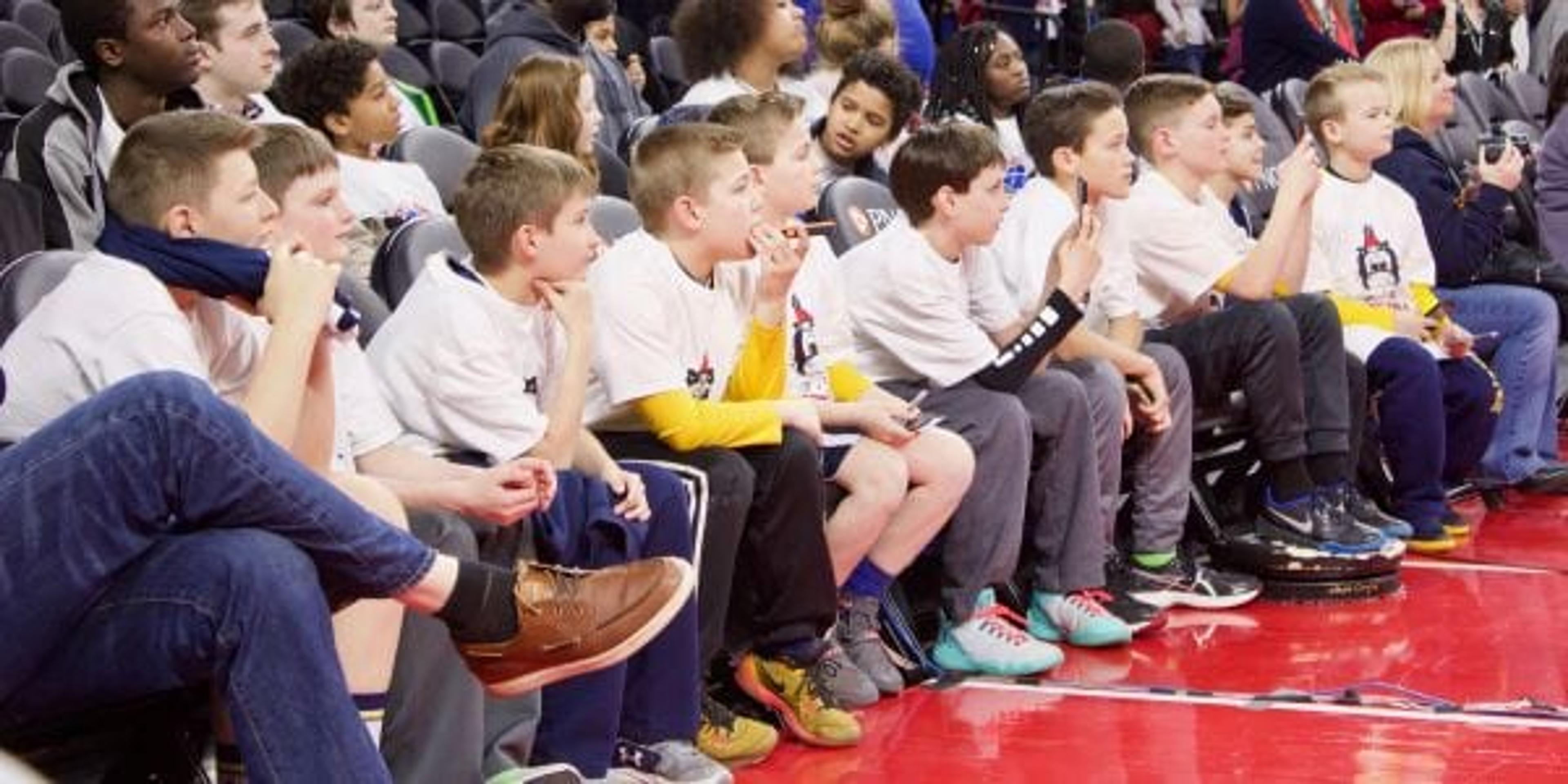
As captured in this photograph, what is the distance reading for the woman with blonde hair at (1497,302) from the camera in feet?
24.5

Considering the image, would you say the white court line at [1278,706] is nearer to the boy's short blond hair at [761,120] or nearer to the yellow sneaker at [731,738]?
the yellow sneaker at [731,738]

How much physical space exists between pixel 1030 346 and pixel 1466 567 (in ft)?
5.69

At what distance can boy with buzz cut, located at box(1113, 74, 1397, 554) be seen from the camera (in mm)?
6242

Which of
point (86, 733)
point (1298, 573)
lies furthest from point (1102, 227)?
point (86, 733)

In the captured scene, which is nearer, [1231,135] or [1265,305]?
[1265,305]

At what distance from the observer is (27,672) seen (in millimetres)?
3062

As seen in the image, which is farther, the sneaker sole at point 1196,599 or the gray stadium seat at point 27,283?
the sneaker sole at point 1196,599

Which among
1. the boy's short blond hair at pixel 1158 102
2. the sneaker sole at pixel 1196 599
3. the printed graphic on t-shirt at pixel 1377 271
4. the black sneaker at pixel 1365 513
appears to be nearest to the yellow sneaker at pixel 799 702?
the sneaker sole at pixel 1196 599

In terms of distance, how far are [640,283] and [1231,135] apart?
2.67 m

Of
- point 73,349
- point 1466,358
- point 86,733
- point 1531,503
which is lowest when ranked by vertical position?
point 1531,503

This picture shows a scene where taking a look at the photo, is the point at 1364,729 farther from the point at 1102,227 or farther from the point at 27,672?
the point at 27,672

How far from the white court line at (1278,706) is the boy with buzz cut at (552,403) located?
3.61 ft

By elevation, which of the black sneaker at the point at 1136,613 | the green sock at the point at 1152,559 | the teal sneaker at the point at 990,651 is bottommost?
the black sneaker at the point at 1136,613

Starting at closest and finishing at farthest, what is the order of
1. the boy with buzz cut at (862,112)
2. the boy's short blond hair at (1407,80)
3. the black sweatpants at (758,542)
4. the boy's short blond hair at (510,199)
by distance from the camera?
the boy's short blond hair at (510,199), the black sweatpants at (758,542), the boy with buzz cut at (862,112), the boy's short blond hair at (1407,80)
